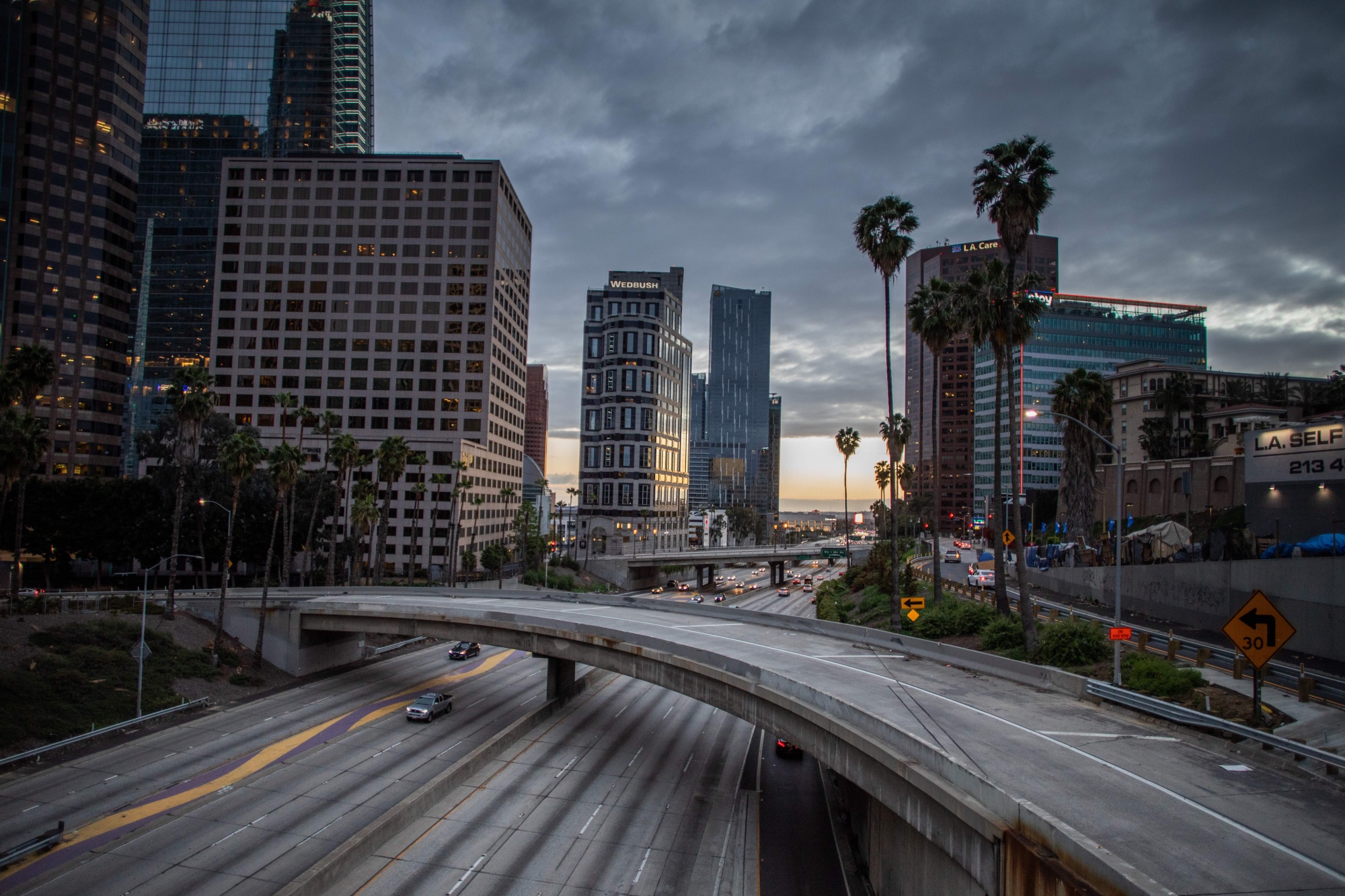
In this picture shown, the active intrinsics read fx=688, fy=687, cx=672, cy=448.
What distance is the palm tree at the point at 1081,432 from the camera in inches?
2247

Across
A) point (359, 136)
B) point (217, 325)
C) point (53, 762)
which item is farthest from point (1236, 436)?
point (359, 136)

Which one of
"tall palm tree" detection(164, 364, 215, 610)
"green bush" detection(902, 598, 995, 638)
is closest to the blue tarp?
"green bush" detection(902, 598, 995, 638)

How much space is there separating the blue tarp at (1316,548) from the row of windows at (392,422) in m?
104

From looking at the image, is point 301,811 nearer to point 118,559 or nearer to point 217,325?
point 118,559

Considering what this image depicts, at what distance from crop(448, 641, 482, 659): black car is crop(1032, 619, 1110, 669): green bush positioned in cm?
4300

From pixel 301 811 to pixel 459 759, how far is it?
7513 millimetres

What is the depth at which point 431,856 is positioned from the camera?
24203 mm

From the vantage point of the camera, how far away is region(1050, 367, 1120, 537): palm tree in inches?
2247

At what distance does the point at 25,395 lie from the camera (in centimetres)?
4994

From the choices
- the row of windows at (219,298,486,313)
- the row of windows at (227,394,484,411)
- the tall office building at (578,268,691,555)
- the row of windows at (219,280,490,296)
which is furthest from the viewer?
the tall office building at (578,268,691,555)

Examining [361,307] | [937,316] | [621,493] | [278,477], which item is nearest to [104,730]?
[278,477]

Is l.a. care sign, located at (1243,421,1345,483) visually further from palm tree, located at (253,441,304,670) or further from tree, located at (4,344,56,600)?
tree, located at (4,344,56,600)

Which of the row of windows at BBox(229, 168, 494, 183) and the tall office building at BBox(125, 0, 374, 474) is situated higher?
the tall office building at BBox(125, 0, 374, 474)

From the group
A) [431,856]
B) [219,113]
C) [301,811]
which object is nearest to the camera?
[431,856]
